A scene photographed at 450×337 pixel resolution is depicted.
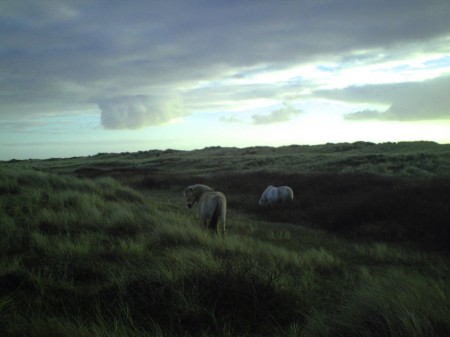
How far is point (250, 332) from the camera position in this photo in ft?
13.5

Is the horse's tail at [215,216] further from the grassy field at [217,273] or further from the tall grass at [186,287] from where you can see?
the tall grass at [186,287]

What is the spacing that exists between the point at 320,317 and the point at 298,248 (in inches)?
244

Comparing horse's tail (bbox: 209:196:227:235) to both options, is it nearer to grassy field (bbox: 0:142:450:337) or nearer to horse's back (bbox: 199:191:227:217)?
horse's back (bbox: 199:191:227:217)

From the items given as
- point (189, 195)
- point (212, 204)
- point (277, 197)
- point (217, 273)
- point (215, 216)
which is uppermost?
point (189, 195)

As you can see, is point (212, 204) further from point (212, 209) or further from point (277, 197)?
point (277, 197)

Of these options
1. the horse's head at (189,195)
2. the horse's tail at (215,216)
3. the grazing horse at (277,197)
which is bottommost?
the grazing horse at (277,197)

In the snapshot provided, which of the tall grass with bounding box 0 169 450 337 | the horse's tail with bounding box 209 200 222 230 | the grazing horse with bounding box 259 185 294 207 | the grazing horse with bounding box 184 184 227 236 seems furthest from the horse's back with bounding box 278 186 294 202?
the tall grass with bounding box 0 169 450 337

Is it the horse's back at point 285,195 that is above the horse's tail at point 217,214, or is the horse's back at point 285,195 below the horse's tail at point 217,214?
below

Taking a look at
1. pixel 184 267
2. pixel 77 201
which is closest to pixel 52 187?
pixel 77 201

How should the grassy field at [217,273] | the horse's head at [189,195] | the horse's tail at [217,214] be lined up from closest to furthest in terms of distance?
the grassy field at [217,273]
the horse's tail at [217,214]
the horse's head at [189,195]

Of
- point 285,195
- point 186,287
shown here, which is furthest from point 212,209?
point 285,195

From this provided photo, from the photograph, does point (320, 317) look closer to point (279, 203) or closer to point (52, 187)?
point (52, 187)

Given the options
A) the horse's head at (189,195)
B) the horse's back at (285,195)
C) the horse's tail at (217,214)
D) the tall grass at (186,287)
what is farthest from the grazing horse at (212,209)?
the horse's back at (285,195)

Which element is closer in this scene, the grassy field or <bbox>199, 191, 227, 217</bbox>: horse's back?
the grassy field
